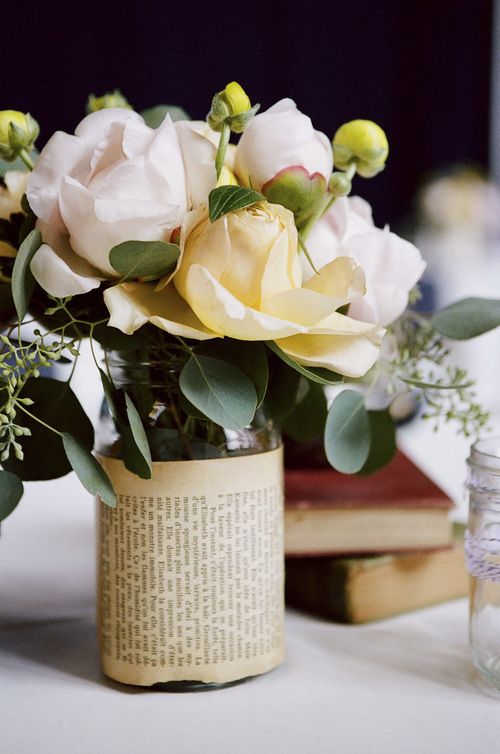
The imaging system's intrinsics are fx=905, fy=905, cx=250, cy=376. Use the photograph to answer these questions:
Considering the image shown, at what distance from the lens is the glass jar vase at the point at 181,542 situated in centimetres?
54

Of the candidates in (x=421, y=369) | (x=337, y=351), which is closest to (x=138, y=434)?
(x=337, y=351)

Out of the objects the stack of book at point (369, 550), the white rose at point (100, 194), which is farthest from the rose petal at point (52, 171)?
the stack of book at point (369, 550)

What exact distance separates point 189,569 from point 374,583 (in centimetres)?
19

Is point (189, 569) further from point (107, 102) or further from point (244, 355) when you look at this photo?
point (107, 102)

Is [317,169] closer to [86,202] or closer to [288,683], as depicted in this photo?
[86,202]

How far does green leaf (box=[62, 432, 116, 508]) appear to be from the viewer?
0.50 metres

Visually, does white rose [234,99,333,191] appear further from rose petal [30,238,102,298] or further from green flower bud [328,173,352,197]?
rose petal [30,238,102,298]

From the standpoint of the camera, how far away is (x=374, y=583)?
681 millimetres

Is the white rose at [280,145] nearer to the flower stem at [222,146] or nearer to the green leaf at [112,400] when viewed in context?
the flower stem at [222,146]

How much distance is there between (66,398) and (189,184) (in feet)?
0.51

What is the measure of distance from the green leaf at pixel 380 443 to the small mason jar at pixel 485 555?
8 cm

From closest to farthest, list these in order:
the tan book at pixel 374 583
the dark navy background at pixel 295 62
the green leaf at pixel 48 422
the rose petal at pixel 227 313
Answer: the rose petal at pixel 227 313 < the green leaf at pixel 48 422 < the tan book at pixel 374 583 < the dark navy background at pixel 295 62

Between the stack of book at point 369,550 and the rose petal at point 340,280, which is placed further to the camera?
the stack of book at point 369,550

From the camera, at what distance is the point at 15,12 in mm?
3336
